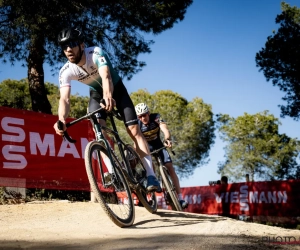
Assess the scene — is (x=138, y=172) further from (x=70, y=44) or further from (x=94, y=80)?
(x=70, y=44)

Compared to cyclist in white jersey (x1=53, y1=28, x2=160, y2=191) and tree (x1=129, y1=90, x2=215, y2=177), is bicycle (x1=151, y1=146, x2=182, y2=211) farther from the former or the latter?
tree (x1=129, y1=90, x2=215, y2=177)

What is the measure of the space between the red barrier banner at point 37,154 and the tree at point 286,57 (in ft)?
63.3

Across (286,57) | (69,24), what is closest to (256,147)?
(286,57)

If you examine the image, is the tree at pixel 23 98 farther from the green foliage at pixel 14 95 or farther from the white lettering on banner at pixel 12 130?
the white lettering on banner at pixel 12 130

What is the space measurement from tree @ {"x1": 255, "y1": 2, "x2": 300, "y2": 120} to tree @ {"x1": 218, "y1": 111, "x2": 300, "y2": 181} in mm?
19988

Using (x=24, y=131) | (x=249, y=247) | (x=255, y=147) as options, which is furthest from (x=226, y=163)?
(x=249, y=247)

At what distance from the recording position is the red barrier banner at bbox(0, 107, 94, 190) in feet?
26.2

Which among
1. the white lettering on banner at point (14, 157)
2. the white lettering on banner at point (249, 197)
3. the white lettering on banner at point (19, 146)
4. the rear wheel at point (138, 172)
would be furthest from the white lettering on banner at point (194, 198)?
the rear wheel at point (138, 172)

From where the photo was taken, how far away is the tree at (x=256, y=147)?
47688mm

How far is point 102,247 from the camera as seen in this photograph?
4016mm

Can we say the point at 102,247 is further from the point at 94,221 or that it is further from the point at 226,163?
the point at 226,163

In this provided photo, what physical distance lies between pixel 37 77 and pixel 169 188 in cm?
669

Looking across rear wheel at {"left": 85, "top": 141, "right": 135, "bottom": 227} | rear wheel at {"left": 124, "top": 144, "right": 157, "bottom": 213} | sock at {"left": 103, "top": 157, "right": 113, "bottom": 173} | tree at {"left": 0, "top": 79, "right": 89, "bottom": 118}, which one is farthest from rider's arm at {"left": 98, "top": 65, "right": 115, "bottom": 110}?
tree at {"left": 0, "top": 79, "right": 89, "bottom": 118}

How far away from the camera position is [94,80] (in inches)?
217
